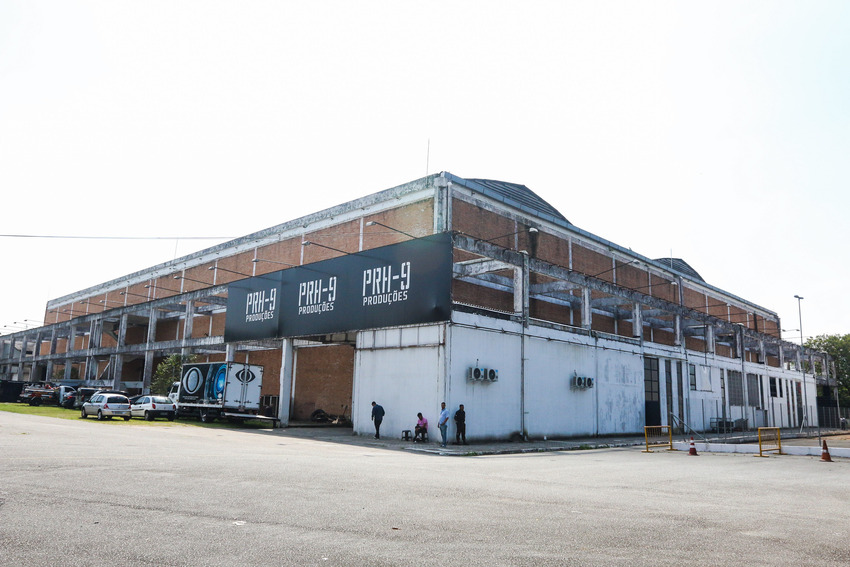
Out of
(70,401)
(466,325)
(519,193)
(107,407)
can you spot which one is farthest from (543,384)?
(70,401)

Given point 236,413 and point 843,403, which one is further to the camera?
point 843,403

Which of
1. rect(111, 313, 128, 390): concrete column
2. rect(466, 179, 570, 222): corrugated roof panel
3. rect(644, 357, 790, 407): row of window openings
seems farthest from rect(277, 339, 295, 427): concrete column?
rect(111, 313, 128, 390): concrete column

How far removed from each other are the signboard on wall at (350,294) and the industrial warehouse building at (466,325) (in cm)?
9

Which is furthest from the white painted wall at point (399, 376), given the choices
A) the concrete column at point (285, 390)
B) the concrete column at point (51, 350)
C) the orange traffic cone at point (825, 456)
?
the concrete column at point (51, 350)

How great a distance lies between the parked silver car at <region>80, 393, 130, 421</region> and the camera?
1280 inches

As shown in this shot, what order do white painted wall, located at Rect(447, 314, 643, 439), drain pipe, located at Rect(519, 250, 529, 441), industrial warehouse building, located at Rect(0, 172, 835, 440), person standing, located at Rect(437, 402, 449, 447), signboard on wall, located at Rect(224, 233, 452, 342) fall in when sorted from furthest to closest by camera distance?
drain pipe, located at Rect(519, 250, 529, 441) → industrial warehouse building, located at Rect(0, 172, 835, 440) → signboard on wall, located at Rect(224, 233, 452, 342) → white painted wall, located at Rect(447, 314, 643, 439) → person standing, located at Rect(437, 402, 449, 447)

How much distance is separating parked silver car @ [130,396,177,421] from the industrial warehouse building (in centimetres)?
588

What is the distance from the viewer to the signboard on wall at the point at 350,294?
2609 cm

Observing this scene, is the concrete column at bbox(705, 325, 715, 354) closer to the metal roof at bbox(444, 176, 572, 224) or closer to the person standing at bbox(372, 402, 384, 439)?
the metal roof at bbox(444, 176, 572, 224)

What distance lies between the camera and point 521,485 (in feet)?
39.1

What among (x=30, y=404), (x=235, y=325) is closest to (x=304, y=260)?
(x=235, y=325)

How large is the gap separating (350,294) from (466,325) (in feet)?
24.4

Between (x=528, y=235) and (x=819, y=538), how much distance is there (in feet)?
98.3

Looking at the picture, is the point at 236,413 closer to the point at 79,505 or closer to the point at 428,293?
the point at 428,293
